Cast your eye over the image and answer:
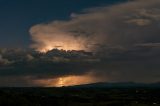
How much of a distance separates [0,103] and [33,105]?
1981cm

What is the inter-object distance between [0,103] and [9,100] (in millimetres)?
8568

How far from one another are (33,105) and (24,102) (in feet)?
18.2

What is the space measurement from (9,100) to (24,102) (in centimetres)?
872

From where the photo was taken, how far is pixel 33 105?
197375mm

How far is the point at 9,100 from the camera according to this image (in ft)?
640

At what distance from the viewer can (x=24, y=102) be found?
198m

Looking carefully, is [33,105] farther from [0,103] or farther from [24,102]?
[0,103]

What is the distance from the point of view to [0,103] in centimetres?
→ 18725

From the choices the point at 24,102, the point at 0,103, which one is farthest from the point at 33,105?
the point at 0,103

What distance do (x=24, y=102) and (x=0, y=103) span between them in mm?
15550
